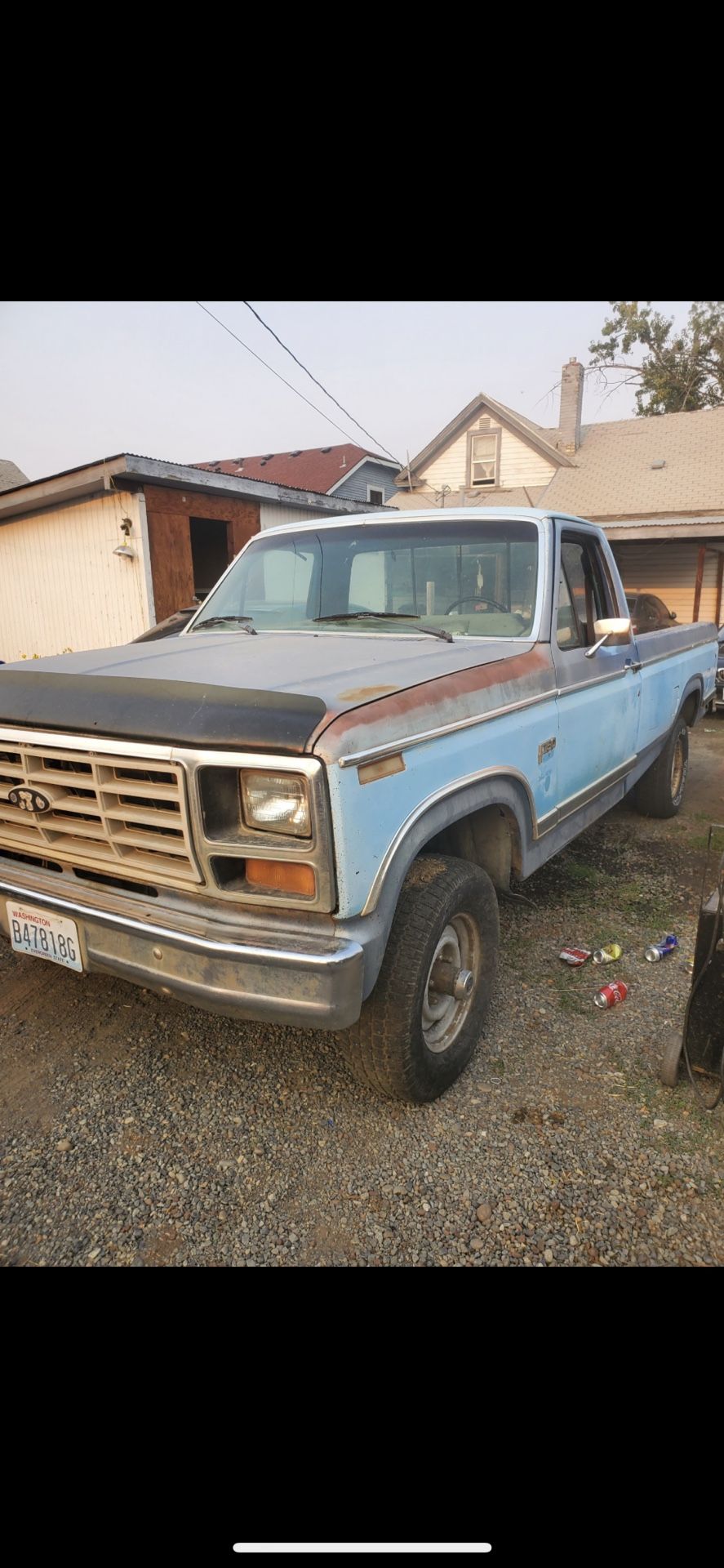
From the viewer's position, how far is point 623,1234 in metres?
2.18

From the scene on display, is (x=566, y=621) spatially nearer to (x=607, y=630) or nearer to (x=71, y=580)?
(x=607, y=630)

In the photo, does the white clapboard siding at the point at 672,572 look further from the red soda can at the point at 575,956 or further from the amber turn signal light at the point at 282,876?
the amber turn signal light at the point at 282,876

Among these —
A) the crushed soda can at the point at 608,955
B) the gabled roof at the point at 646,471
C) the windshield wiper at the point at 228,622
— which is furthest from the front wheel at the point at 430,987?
the gabled roof at the point at 646,471

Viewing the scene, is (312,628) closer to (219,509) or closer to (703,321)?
(219,509)

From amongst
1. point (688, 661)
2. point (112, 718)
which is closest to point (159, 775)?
point (112, 718)

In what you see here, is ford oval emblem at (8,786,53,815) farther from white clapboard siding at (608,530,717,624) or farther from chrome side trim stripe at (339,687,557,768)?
white clapboard siding at (608,530,717,624)

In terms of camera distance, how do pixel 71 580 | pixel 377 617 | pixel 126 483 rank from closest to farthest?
1. pixel 377 617
2. pixel 126 483
3. pixel 71 580

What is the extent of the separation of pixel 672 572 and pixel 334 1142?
18504 mm

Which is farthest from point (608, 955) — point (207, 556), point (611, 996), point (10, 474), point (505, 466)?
point (10, 474)

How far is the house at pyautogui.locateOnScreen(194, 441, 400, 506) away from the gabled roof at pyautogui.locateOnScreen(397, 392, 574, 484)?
1319 millimetres

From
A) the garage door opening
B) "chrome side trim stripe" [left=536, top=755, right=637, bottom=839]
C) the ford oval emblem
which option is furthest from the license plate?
the garage door opening

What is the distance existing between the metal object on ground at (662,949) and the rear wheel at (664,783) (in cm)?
195

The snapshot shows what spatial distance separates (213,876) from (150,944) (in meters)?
0.27

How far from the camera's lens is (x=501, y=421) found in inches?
787
